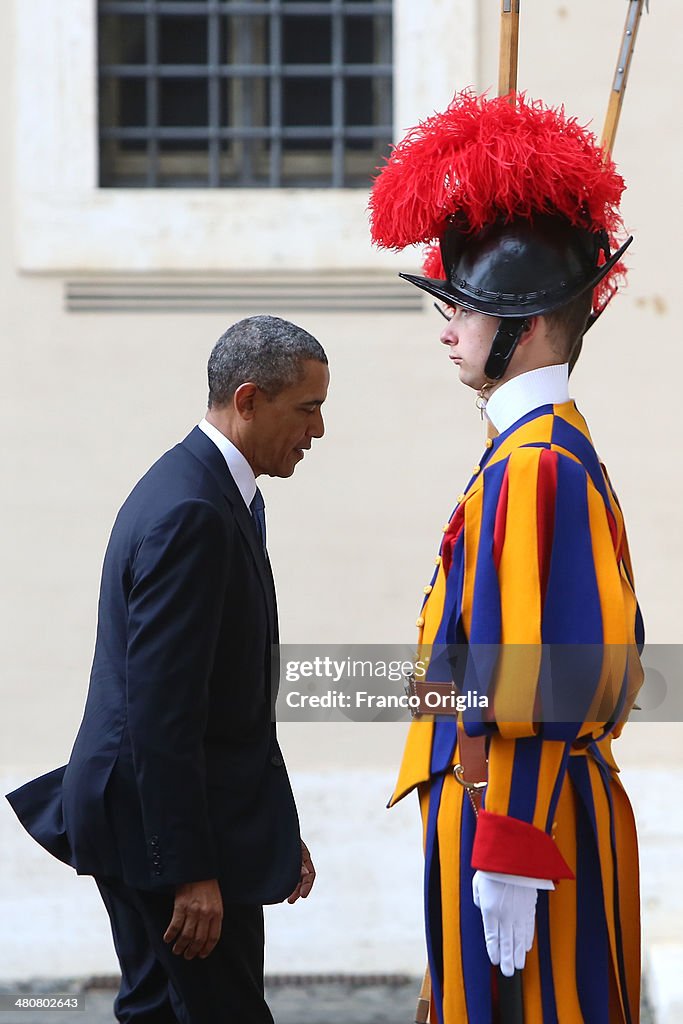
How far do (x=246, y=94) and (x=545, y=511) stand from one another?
2981mm

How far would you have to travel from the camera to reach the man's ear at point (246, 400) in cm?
277

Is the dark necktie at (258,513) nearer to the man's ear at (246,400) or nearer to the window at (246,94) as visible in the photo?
the man's ear at (246,400)

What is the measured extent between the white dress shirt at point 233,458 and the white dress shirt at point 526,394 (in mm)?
509

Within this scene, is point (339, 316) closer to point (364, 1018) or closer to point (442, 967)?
point (364, 1018)

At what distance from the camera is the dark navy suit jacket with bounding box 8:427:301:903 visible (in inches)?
99.7

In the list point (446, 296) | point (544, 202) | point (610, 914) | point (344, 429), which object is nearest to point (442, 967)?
point (610, 914)

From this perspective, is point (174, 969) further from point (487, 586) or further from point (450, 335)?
point (450, 335)

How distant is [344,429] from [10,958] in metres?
2.06

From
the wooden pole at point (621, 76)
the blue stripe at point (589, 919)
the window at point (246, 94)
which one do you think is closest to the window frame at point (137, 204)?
the window at point (246, 94)

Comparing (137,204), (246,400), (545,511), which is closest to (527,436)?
(545,511)

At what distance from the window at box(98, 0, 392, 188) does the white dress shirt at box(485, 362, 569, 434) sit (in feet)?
8.05

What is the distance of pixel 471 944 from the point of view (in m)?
2.54

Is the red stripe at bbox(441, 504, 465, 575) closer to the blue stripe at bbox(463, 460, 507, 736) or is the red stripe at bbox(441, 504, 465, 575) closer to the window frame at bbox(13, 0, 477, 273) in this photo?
the blue stripe at bbox(463, 460, 507, 736)

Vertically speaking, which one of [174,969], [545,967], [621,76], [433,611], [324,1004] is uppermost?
[621,76]
